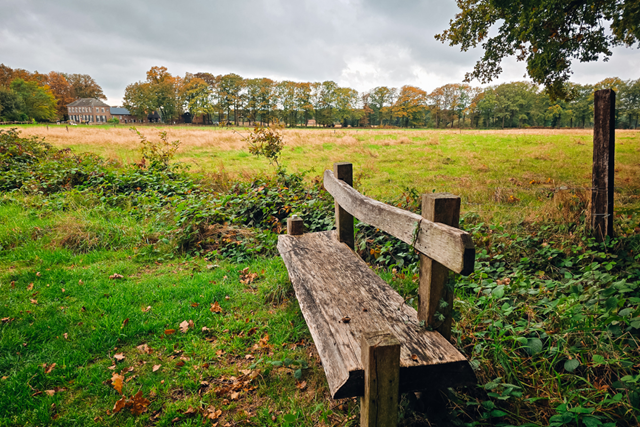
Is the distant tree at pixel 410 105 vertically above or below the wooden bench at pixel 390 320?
above

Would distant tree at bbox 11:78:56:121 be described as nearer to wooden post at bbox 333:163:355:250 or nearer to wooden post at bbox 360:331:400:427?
wooden post at bbox 333:163:355:250

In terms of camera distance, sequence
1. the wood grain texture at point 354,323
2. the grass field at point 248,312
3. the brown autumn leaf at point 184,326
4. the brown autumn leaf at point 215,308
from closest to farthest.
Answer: the wood grain texture at point 354,323, the grass field at point 248,312, the brown autumn leaf at point 184,326, the brown autumn leaf at point 215,308

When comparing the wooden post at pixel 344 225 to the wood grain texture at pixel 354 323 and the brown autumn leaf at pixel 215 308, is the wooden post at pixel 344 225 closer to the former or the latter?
the wood grain texture at pixel 354 323

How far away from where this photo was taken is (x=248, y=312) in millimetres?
4113

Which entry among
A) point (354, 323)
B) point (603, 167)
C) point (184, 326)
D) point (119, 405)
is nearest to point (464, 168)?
point (603, 167)

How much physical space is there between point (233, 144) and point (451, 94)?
74359 mm

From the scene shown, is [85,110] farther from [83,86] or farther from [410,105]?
[410,105]

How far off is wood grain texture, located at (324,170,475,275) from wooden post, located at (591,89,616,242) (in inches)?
157

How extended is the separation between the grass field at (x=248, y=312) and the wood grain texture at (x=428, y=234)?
103 cm

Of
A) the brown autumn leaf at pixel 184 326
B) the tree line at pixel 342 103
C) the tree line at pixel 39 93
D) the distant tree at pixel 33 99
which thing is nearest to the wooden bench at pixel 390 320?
the brown autumn leaf at pixel 184 326

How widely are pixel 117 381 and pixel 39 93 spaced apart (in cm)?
9716

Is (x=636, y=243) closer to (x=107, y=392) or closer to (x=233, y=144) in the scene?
(x=107, y=392)

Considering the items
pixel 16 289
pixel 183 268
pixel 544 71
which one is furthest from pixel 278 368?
pixel 544 71

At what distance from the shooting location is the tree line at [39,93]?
64.2m
